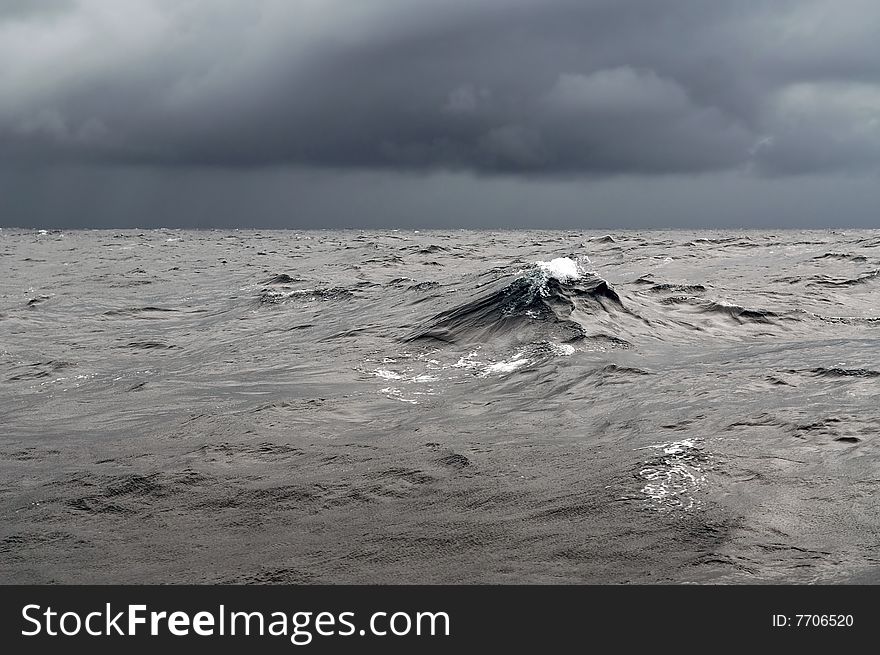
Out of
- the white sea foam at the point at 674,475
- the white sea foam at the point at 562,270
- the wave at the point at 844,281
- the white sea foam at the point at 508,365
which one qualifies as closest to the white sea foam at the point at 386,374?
the white sea foam at the point at 508,365

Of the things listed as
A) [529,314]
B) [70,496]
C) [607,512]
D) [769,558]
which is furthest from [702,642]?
[529,314]

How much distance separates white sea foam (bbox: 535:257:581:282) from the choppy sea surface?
0.80m

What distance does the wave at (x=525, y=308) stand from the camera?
13.8 meters

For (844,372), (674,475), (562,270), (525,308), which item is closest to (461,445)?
A: (674,475)

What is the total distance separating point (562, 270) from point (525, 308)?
4.48 meters

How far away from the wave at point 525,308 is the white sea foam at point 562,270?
6 centimetres

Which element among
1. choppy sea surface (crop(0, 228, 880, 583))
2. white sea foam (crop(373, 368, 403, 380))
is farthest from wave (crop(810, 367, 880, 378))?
white sea foam (crop(373, 368, 403, 380))

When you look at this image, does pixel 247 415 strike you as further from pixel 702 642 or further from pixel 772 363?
pixel 772 363

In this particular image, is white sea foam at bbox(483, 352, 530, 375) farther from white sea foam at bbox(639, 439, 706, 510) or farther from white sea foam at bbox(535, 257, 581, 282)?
white sea foam at bbox(535, 257, 581, 282)

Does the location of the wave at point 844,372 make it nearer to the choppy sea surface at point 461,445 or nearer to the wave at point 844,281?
the choppy sea surface at point 461,445

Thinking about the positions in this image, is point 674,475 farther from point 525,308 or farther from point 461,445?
point 525,308

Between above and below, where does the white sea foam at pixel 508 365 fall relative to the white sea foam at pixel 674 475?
above

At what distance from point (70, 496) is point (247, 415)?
9.21ft

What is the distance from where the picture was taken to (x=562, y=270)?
61.8 ft
